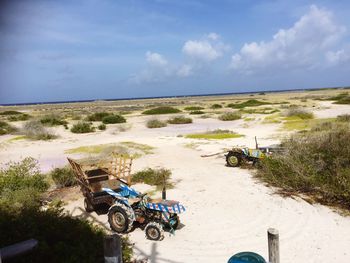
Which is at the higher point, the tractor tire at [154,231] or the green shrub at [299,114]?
the green shrub at [299,114]

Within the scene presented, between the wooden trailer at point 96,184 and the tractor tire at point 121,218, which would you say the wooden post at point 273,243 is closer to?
the tractor tire at point 121,218

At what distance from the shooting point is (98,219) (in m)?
8.21

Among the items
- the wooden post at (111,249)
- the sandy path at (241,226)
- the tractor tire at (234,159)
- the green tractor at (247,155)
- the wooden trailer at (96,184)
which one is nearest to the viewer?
the wooden post at (111,249)

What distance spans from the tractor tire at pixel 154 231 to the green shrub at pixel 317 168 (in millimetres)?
4557

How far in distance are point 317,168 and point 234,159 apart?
4.07 meters

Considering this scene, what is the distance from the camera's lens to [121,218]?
724 cm

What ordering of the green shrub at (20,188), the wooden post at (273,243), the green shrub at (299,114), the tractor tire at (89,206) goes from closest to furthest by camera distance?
the wooden post at (273,243) → the green shrub at (20,188) → the tractor tire at (89,206) → the green shrub at (299,114)

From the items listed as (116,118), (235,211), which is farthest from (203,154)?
(116,118)

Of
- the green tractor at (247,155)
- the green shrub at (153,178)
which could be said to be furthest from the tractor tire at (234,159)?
the green shrub at (153,178)

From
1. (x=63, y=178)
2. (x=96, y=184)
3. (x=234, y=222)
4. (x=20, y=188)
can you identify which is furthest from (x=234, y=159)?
(x=20, y=188)

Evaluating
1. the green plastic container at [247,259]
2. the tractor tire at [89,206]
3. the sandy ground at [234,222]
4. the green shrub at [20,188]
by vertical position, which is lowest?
the sandy ground at [234,222]

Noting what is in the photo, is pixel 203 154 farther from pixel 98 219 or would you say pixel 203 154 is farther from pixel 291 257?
pixel 291 257

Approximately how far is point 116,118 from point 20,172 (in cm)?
2569

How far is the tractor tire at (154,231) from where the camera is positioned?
679 centimetres
